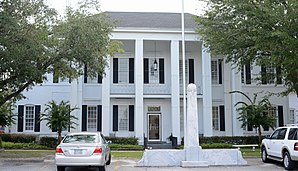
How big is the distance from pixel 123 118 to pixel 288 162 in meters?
17.3

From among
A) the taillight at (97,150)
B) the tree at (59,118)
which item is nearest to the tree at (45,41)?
the tree at (59,118)

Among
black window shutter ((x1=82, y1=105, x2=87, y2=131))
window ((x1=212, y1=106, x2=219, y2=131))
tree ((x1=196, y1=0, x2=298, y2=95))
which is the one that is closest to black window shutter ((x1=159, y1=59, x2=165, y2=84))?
window ((x1=212, y1=106, x2=219, y2=131))

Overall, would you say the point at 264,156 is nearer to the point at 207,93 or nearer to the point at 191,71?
the point at 207,93

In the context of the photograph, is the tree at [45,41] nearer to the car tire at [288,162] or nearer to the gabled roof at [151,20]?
the gabled roof at [151,20]

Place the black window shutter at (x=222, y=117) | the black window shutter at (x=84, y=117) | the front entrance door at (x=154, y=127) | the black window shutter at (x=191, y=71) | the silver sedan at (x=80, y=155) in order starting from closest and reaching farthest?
the silver sedan at (x=80, y=155) → the black window shutter at (x=84, y=117) → the black window shutter at (x=222, y=117) → the front entrance door at (x=154, y=127) → the black window shutter at (x=191, y=71)

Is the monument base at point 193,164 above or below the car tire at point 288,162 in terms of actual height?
below

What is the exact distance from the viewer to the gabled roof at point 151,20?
95.6 ft

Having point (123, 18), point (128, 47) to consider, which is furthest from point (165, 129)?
point (123, 18)

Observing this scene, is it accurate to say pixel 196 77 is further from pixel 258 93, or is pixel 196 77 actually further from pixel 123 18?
pixel 123 18

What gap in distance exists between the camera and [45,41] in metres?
18.0

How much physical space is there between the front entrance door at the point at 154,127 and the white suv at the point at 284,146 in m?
14.3

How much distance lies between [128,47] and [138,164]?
16.1m

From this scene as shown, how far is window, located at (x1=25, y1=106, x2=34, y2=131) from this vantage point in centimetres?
2937

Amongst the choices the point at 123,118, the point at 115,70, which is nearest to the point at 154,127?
the point at 123,118
